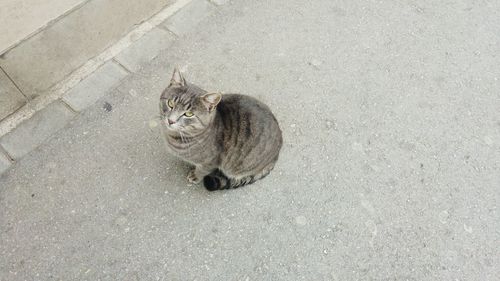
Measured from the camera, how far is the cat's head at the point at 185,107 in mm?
1875

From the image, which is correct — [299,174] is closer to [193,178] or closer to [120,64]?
[193,178]

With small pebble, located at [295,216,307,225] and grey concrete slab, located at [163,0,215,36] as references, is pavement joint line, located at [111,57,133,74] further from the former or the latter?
small pebble, located at [295,216,307,225]

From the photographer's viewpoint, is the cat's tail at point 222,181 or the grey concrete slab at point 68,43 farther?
the grey concrete slab at point 68,43

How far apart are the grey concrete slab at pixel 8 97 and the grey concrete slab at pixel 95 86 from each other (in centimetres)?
27

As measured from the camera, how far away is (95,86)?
8.54ft

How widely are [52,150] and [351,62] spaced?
226 centimetres

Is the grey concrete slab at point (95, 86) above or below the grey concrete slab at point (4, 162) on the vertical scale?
above

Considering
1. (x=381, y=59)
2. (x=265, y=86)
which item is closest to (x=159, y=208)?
(x=265, y=86)

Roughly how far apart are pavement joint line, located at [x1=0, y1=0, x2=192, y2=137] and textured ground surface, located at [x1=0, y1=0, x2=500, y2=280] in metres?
0.25

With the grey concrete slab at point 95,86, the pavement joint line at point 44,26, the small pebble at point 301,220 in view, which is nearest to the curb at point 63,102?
the grey concrete slab at point 95,86

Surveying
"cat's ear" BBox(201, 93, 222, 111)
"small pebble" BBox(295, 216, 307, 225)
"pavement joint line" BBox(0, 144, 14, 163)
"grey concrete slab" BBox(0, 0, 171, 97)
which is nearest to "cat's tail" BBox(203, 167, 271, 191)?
"small pebble" BBox(295, 216, 307, 225)

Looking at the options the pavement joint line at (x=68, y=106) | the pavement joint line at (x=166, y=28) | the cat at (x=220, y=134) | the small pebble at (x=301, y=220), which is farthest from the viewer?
the pavement joint line at (x=166, y=28)

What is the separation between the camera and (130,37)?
9.30ft

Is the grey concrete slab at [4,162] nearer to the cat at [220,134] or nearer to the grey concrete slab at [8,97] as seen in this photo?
the grey concrete slab at [8,97]
